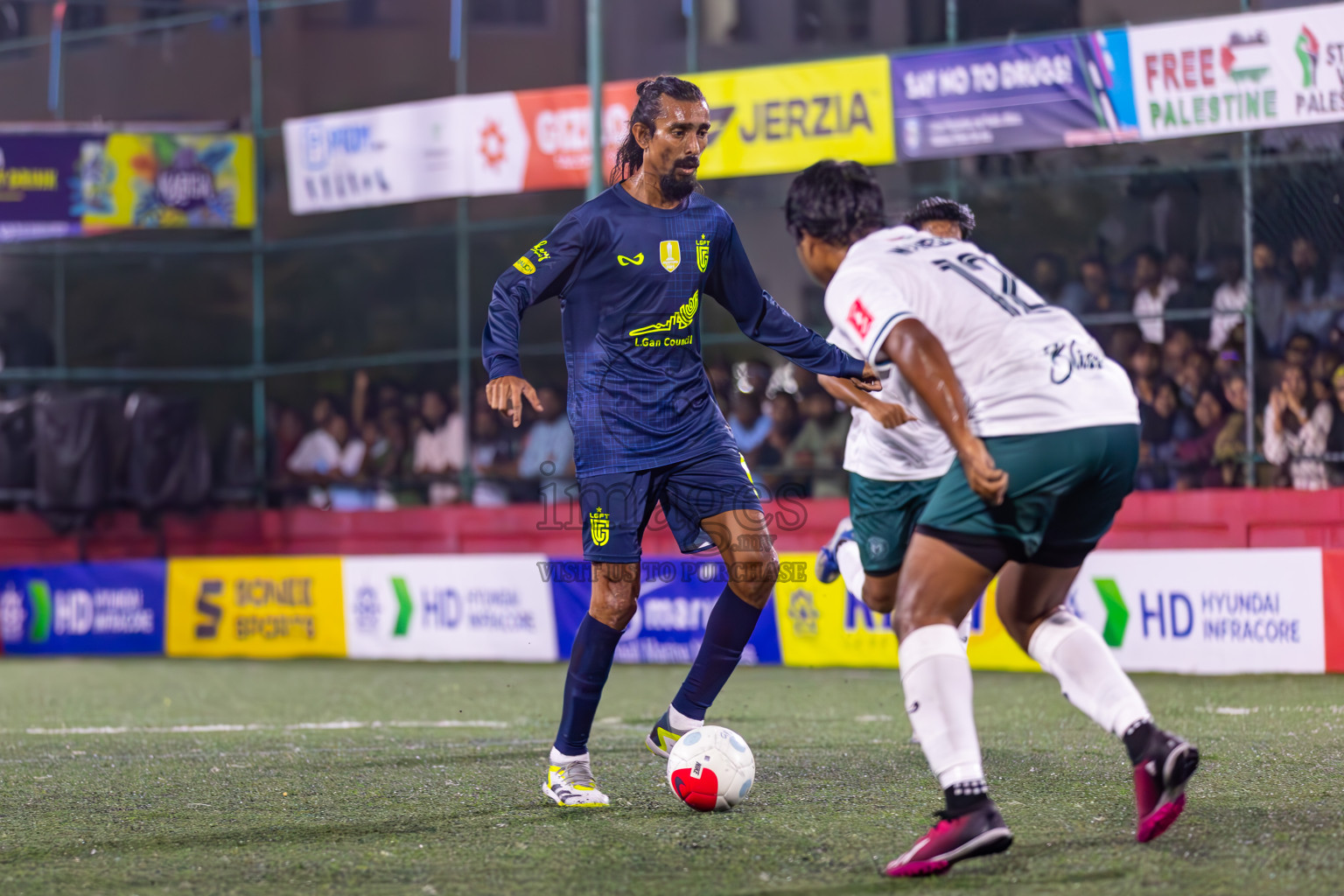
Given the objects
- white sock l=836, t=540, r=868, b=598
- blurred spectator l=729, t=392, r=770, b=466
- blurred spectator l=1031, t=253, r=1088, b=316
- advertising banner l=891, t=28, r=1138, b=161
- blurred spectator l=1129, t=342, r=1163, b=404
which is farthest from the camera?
blurred spectator l=729, t=392, r=770, b=466

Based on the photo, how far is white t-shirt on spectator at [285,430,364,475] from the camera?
16.4m

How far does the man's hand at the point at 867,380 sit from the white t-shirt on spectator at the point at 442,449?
11.2m

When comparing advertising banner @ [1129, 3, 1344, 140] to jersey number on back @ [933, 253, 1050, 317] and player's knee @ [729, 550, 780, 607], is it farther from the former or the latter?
jersey number on back @ [933, 253, 1050, 317]

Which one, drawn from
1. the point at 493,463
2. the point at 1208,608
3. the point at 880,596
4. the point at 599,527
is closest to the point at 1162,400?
the point at 1208,608

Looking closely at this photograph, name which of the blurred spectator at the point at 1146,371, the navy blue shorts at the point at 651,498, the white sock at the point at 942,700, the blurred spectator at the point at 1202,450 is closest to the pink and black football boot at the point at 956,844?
the white sock at the point at 942,700

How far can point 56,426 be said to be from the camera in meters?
15.9

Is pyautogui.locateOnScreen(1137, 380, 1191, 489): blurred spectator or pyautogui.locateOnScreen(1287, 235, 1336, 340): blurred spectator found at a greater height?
pyautogui.locateOnScreen(1287, 235, 1336, 340): blurred spectator

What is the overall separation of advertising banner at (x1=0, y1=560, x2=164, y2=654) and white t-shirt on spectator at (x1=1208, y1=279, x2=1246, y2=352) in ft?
31.6

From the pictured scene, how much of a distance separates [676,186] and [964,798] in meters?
2.27

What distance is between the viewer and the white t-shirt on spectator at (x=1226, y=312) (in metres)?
12.6

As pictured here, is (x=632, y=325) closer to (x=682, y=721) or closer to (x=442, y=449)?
(x=682, y=721)

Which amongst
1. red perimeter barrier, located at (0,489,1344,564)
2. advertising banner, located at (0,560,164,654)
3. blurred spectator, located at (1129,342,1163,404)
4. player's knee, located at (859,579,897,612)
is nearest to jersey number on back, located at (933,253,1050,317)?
player's knee, located at (859,579,897,612)

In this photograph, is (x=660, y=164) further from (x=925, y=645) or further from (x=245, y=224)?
(x=245, y=224)

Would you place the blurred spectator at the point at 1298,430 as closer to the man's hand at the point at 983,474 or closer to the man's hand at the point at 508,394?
the man's hand at the point at 508,394
